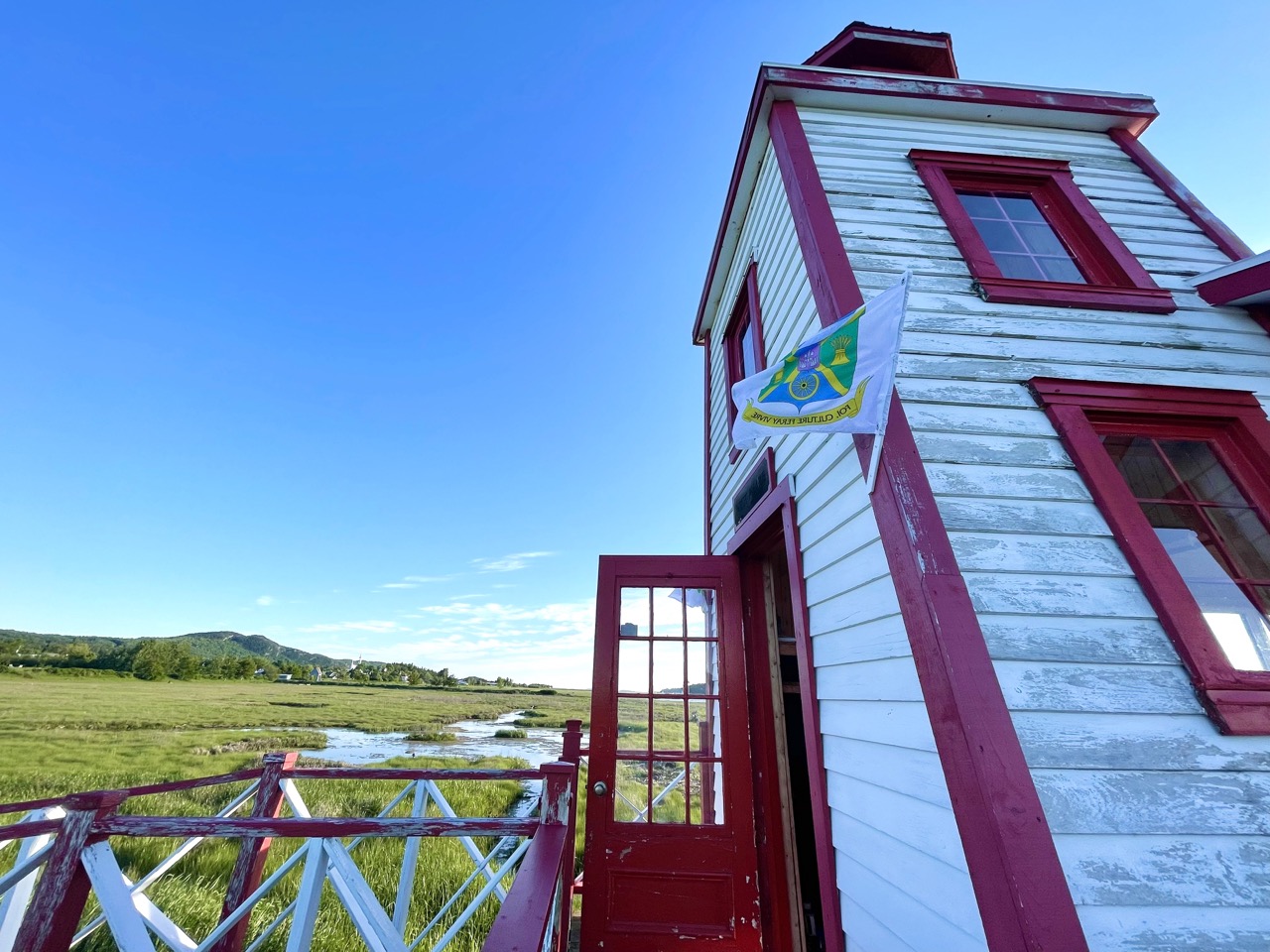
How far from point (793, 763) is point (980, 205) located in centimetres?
484

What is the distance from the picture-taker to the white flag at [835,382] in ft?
6.21

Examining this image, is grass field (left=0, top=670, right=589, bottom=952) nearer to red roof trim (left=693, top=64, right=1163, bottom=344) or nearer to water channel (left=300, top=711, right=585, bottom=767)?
water channel (left=300, top=711, right=585, bottom=767)

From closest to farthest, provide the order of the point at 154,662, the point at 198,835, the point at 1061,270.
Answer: the point at 198,835 → the point at 1061,270 → the point at 154,662

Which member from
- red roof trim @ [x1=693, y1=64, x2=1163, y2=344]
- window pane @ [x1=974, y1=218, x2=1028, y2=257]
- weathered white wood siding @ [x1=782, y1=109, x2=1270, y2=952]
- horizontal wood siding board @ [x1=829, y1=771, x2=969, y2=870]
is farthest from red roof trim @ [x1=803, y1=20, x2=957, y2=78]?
horizontal wood siding board @ [x1=829, y1=771, x2=969, y2=870]

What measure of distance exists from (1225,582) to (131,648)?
86386 millimetres

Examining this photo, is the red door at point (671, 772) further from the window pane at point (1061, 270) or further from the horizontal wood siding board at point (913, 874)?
the window pane at point (1061, 270)

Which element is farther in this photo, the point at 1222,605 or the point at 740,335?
the point at 740,335

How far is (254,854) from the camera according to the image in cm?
288

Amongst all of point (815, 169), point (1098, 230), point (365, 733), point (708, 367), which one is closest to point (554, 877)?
point (815, 169)

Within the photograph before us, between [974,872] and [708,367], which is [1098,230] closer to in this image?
[708,367]

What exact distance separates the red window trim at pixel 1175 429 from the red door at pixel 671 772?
2.22 meters

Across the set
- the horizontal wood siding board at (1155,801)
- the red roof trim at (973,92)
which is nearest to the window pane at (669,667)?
the horizontal wood siding board at (1155,801)

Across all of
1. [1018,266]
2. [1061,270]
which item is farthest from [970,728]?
[1061,270]

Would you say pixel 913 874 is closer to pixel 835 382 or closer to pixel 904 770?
pixel 904 770
